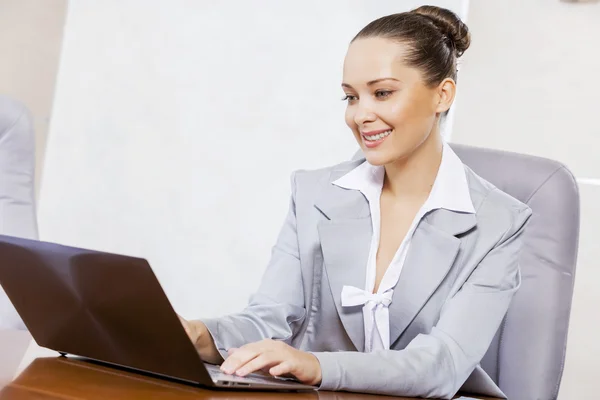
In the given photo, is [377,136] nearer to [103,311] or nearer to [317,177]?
Result: [317,177]

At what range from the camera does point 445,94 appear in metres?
1.65

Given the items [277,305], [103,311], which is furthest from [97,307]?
[277,305]

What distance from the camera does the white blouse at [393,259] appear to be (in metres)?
1.52

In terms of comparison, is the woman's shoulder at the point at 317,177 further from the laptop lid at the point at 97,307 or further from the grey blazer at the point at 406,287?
the laptop lid at the point at 97,307

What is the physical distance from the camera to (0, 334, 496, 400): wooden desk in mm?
938

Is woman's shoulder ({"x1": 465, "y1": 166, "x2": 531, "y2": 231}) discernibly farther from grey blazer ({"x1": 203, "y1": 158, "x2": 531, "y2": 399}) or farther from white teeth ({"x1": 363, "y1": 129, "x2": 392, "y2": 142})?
white teeth ({"x1": 363, "y1": 129, "x2": 392, "y2": 142})

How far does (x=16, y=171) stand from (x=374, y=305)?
916 millimetres

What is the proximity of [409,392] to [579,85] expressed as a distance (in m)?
1.74

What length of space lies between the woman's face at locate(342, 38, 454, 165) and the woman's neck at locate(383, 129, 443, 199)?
0.06 metres

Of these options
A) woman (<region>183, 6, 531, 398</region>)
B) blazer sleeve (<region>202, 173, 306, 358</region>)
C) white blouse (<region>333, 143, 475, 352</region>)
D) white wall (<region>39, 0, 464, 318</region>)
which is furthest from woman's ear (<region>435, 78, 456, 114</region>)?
white wall (<region>39, 0, 464, 318</region>)

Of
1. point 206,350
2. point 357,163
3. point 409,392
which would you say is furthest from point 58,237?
point 409,392

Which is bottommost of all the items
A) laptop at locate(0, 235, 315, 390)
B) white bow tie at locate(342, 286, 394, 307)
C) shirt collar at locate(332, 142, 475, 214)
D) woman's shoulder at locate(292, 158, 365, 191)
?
white bow tie at locate(342, 286, 394, 307)

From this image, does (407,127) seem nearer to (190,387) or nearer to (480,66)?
(190,387)

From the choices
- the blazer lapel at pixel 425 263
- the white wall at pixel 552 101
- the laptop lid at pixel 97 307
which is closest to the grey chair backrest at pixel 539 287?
the blazer lapel at pixel 425 263
